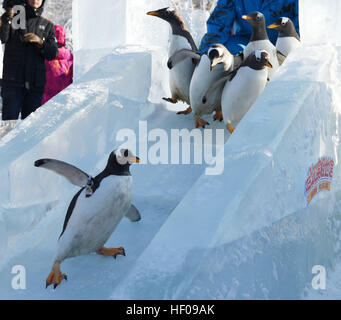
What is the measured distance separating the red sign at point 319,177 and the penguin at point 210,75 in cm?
68

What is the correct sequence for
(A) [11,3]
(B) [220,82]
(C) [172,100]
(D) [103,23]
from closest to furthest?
1. (B) [220,82]
2. (C) [172,100]
3. (D) [103,23]
4. (A) [11,3]

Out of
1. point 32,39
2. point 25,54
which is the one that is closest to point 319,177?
point 32,39

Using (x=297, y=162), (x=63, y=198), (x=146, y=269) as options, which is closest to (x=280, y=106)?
(x=297, y=162)

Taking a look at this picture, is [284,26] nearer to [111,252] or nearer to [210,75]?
[210,75]

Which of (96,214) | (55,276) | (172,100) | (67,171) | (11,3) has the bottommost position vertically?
(55,276)

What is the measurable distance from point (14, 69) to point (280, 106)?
6.87 feet

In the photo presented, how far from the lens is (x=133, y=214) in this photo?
2.24 m

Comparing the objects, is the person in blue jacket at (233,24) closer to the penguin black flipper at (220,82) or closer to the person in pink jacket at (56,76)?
A: the penguin black flipper at (220,82)

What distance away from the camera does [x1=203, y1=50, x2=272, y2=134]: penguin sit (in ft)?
8.15

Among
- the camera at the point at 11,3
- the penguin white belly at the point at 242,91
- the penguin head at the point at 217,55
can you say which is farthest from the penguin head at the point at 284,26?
the camera at the point at 11,3

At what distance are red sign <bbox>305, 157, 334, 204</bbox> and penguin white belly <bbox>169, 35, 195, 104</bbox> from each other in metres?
0.97

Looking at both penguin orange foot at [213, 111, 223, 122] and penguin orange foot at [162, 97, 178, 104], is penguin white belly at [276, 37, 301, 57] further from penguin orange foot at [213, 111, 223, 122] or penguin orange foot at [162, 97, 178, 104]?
penguin orange foot at [162, 97, 178, 104]

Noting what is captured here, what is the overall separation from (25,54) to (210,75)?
1.51m

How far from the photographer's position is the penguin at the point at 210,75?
2602 millimetres
